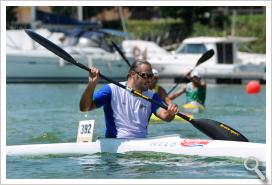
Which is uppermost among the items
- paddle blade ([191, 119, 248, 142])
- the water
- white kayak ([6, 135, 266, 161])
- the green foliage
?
the green foliage

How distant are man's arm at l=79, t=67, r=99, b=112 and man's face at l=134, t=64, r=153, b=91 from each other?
634mm

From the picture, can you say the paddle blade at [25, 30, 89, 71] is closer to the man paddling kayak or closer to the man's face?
the man paddling kayak

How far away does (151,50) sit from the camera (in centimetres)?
A: 3488

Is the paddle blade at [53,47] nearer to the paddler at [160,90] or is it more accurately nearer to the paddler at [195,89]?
the paddler at [160,90]

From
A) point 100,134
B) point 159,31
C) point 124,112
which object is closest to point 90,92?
point 124,112

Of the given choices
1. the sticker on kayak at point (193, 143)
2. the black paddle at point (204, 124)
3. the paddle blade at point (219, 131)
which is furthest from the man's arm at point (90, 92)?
the paddle blade at point (219, 131)

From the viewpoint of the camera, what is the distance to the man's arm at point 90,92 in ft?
28.4

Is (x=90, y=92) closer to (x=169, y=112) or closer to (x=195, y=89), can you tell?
(x=169, y=112)

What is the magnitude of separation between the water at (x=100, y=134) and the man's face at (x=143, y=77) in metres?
0.79

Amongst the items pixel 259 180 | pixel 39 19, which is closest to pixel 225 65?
pixel 39 19

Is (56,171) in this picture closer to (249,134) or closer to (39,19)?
(249,134)

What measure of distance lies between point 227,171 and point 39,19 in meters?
Answer: 25.8

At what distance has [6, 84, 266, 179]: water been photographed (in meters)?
8.50

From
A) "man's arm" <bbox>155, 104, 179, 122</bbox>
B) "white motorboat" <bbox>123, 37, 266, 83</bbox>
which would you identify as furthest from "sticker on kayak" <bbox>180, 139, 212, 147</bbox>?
"white motorboat" <bbox>123, 37, 266, 83</bbox>
